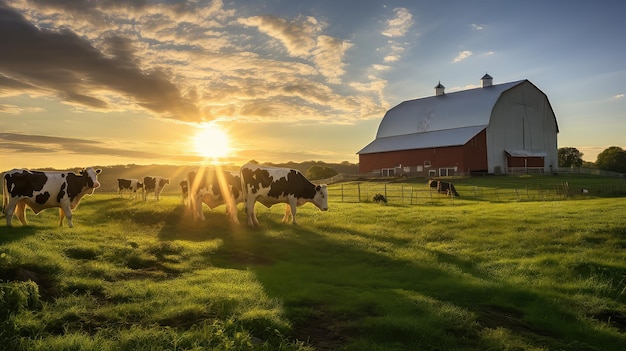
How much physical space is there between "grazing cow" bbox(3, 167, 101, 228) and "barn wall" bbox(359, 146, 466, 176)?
158ft

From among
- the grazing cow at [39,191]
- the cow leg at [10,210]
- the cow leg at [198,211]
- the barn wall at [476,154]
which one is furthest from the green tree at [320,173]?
the cow leg at [10,210]

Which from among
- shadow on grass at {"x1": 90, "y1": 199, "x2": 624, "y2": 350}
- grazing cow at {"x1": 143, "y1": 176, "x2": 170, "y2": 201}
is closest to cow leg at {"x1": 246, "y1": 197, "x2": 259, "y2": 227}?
shadow on grass at {"x1": 90, "y1": 199, "x2": 624, "y2": 350}

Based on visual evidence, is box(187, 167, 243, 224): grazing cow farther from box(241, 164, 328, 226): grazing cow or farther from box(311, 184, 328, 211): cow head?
box(311, 184, 328, 211): cow head

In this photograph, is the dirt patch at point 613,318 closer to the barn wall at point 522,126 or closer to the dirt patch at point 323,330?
the dirt patch at point 323,330

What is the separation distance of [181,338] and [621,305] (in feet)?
34.8

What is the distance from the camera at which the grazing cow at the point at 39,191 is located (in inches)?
635

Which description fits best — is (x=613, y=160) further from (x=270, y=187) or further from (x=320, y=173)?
(x=270, y=187)

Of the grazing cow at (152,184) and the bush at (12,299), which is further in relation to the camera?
the grazing cow at (152,184)

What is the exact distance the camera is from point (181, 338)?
23.3ft

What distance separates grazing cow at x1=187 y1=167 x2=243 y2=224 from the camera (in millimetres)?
21453

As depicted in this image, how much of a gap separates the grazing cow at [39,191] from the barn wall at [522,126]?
5265 cm

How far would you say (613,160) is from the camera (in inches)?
2948

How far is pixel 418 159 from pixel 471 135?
7658 millimetres

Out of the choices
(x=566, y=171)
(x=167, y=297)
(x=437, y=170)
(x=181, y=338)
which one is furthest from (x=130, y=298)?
(x=566, y=171)
